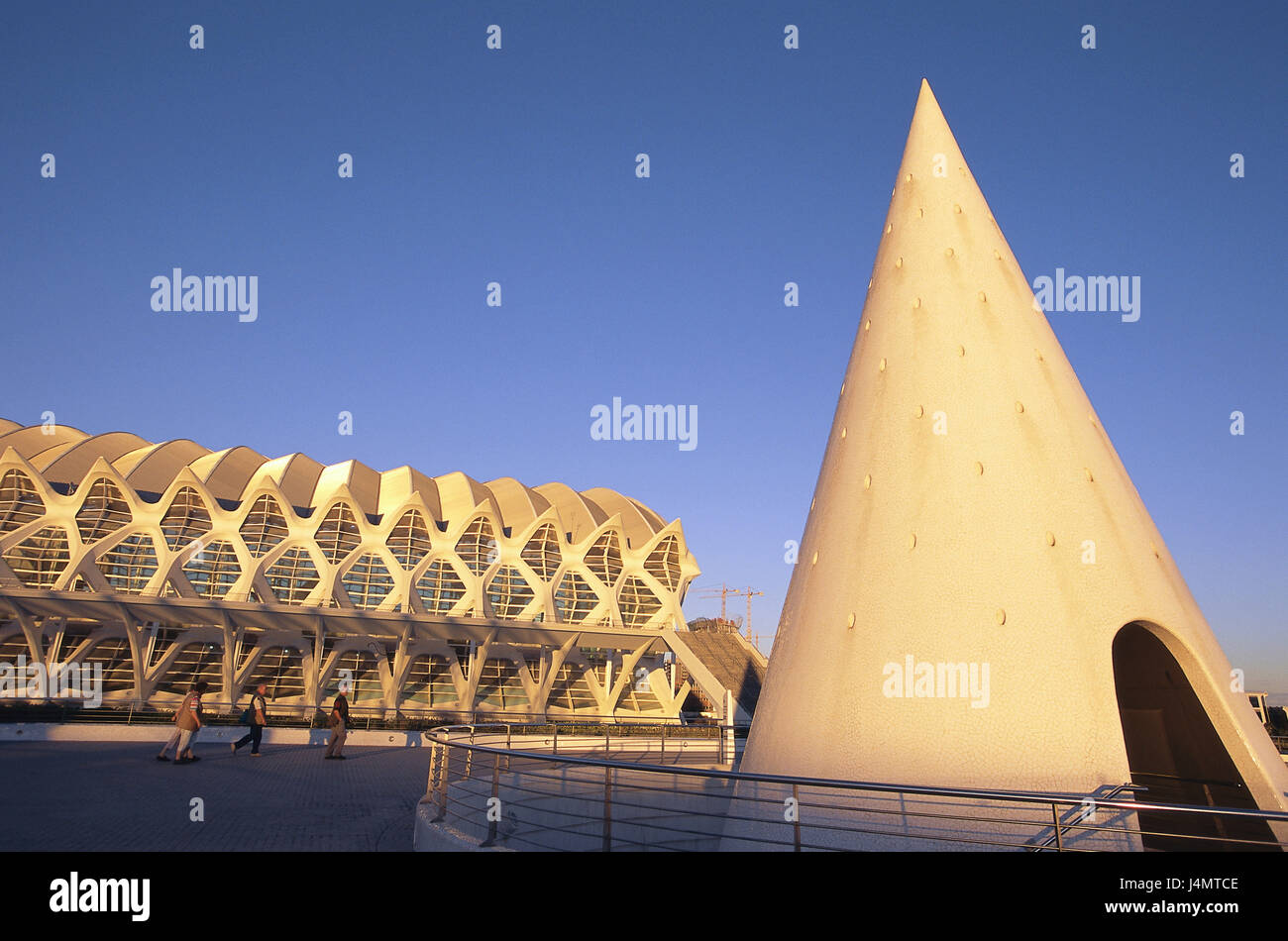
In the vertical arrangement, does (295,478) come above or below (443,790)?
above

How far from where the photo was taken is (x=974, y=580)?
6.59 metres

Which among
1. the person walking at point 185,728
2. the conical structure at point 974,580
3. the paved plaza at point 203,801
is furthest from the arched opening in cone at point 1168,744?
the person walking at point 185,728

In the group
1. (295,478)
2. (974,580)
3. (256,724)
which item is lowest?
(256,724)

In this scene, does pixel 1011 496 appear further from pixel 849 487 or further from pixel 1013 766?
pixel 1013 766

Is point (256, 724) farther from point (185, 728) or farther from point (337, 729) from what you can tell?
point (185, 728)

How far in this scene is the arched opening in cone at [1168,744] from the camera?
26.2ft

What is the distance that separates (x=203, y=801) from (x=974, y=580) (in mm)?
9149

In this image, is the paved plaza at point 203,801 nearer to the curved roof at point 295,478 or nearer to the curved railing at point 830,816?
the curved railing at point 830,816

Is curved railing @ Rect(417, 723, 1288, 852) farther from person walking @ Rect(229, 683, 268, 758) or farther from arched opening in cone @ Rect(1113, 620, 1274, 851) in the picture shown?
person walking @ Rect(229, 683, 268, 758)

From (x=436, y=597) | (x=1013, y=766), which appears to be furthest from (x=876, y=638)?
(x=436, y=597)

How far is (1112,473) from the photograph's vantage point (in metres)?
7.45

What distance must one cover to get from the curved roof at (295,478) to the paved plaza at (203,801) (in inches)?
902

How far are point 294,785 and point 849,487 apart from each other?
368 inches

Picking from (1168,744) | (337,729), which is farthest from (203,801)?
(1168,744)
